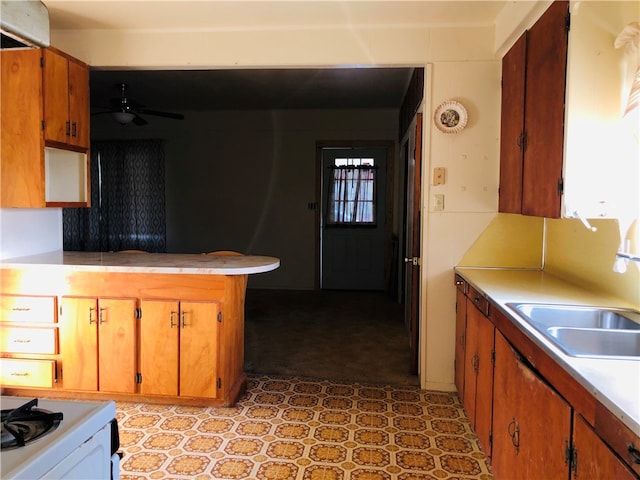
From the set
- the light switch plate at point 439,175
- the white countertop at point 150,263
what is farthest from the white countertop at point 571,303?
the white countertop at point 150,263

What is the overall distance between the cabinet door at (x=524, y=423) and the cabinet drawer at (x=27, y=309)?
2.66 metres

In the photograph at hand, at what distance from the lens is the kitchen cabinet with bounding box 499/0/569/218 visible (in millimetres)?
2043

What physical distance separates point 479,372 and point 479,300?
38 cm

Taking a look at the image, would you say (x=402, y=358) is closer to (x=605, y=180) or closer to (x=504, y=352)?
(x=504, y=352)

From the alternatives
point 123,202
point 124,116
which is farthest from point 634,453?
point 123,202

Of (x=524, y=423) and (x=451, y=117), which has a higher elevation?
(x=451, y=117)

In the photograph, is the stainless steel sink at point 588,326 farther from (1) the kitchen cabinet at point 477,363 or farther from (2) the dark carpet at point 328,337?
(2) the dark carpet at point 328,337

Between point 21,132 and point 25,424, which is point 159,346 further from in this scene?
point 25,424

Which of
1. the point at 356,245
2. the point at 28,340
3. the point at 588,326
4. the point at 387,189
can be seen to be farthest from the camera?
the point at 356,245

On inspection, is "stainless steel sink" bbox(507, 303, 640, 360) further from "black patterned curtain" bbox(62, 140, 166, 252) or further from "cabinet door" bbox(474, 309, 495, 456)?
"black patterned curtain" bbox(62, 140, 166, 252)

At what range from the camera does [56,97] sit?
3111mm

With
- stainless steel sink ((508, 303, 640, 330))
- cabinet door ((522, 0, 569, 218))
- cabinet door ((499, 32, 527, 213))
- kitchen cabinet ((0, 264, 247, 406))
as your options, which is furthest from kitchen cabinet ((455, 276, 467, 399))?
kitchen cabinet ((0, 264, 247, 406))

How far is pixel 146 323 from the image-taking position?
2.92 meters

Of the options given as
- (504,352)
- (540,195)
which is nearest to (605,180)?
(540,195)
